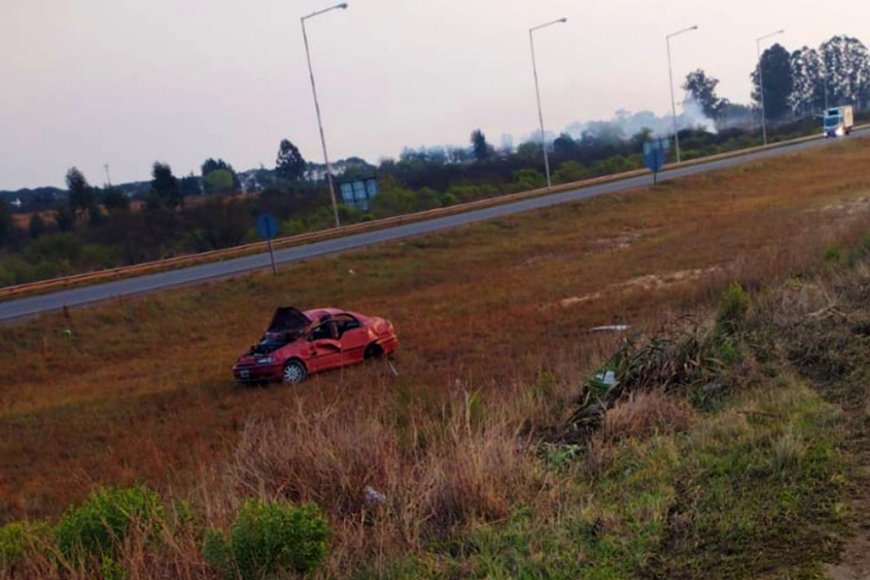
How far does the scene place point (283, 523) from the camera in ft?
15.0

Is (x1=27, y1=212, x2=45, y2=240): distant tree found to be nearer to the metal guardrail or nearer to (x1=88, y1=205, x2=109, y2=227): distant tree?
(x1=88, y1=205, x2=109, y2=227): distant tree

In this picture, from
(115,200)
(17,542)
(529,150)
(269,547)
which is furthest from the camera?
(529,150)

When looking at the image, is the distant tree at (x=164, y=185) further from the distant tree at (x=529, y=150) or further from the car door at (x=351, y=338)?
the car door at (x=351, y=338)

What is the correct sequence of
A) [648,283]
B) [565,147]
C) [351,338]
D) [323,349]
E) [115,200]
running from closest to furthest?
[323,349], [351,338], [648,283], [115,200], [565,147]

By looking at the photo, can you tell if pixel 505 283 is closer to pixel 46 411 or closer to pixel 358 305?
pixel 358 305

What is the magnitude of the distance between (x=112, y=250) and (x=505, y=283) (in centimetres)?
3351

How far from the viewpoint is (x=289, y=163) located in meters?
115

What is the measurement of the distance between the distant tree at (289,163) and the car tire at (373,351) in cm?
9424

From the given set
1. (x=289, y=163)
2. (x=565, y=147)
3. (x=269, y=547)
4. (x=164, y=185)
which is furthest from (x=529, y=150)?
(x=269, y=547)

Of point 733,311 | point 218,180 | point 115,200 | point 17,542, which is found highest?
point 218,180

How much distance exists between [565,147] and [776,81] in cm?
5673

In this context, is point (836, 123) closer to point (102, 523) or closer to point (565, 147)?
point (565, 147)

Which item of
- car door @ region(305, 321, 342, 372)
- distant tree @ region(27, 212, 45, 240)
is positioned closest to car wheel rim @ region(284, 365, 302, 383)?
car door @ region(305, 321, 342, 372)

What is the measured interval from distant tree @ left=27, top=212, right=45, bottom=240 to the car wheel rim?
2152 inches
